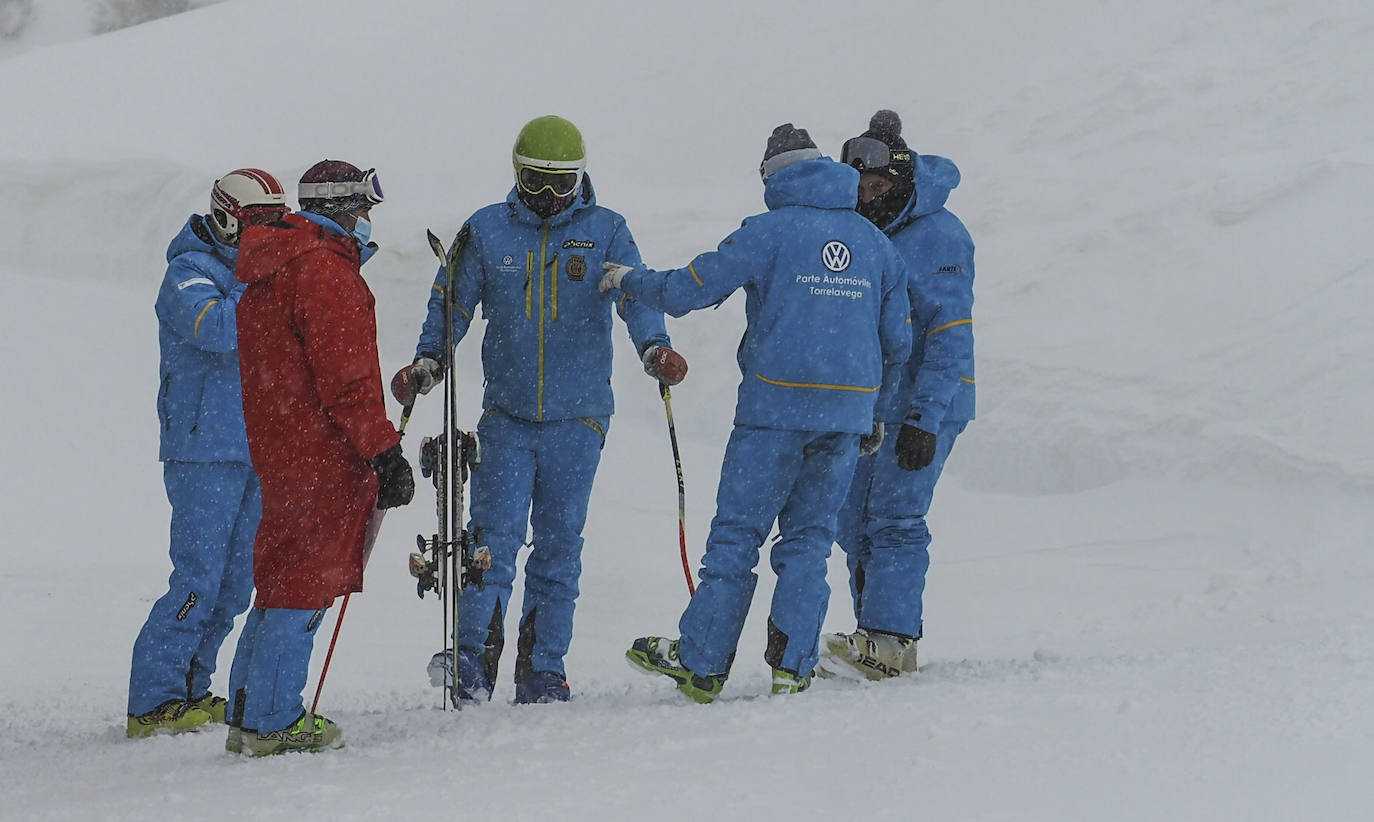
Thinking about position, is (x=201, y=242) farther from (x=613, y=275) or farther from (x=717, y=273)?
(x=717, y=273)

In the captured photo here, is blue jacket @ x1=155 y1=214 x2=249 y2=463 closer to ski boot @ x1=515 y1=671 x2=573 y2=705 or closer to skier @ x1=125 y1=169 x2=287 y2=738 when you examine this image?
skier @ x1=125 y1=169 x2=287 y2=738

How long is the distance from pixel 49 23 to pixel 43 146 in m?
29.3

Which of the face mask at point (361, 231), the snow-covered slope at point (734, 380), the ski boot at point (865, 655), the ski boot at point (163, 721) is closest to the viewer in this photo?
the snow-covered slope at point (734, 380)

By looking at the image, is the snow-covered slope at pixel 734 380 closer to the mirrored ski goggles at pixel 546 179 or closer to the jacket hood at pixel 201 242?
the jacket hood at pixel 201 242

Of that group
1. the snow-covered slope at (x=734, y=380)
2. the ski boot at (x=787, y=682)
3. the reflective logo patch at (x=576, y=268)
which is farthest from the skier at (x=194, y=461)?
the ski boot at (x=787, y=682)

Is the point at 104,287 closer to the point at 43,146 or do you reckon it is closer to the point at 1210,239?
the point at 43,146

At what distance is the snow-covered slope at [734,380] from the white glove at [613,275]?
1.48 meters

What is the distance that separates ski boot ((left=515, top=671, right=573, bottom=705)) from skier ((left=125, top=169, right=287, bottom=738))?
43.2 inches

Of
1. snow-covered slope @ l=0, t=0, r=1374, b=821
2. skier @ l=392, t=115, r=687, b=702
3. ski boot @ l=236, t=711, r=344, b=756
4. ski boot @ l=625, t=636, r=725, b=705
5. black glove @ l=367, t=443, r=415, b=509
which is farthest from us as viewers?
skier @ l=392, t=115, r=687, b=702

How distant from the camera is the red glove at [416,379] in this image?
5.23 m

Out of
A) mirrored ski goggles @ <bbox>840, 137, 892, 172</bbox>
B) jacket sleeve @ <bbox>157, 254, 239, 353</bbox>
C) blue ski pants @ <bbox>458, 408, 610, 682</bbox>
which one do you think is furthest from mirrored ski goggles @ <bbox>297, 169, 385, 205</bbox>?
mirrored ski goggles @ <bbox>840, 137, 892, 172</bbox>

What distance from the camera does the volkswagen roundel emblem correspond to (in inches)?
197

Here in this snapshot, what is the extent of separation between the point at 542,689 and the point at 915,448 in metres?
1.67

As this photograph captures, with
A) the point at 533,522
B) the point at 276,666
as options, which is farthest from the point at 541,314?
the point at 276,666
